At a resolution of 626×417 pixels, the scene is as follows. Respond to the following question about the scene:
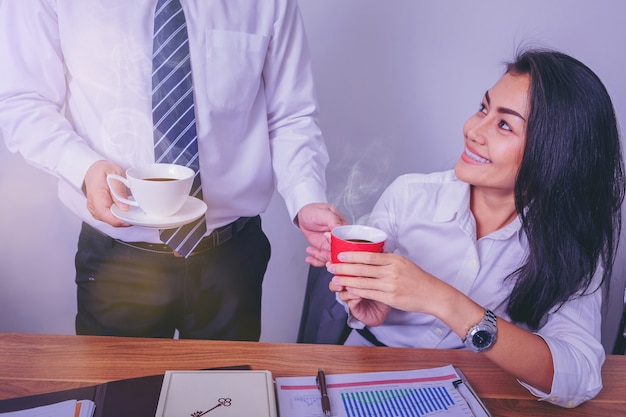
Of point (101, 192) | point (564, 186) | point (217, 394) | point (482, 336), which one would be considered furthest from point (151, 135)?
point (564, 186)

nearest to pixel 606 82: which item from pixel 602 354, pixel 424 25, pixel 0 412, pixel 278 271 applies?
pixel 424 25

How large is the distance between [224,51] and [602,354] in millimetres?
1330

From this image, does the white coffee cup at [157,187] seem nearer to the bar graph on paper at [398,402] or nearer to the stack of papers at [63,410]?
the stack of papers at [63,410]

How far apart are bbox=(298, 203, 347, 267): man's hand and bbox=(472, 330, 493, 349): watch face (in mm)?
423

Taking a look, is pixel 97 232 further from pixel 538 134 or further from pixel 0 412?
pixel 538 134

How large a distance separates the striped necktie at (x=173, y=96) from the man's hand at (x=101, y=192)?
0.21 meters

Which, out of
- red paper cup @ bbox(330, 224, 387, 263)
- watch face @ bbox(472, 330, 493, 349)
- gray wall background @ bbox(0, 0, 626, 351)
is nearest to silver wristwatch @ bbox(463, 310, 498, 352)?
watch face @ bbox(472, 330, 493, 349)

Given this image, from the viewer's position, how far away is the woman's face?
57.6 inches

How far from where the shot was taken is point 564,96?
1409 millimetres

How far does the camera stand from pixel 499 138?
1.48m

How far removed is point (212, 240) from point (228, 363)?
57cm

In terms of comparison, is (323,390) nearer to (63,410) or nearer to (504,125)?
(63,410)

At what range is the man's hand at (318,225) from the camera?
142 centimetres

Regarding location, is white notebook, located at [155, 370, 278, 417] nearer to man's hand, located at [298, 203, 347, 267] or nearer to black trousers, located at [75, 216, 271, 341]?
man's hand, located at [298, 203, 347, 267]
